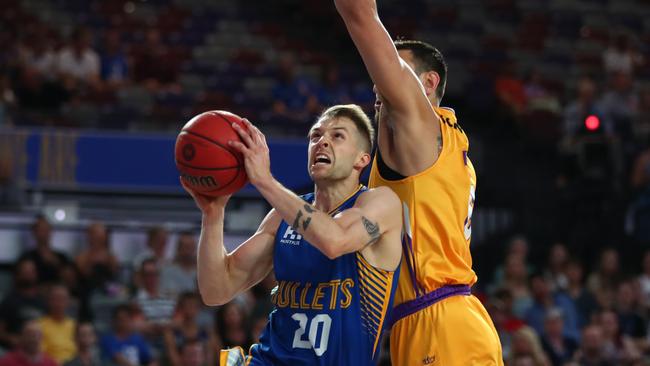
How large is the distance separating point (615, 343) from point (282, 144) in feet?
14.7

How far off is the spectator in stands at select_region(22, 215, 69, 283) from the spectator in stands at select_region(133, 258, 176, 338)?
32.2 inches

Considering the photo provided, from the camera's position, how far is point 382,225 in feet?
16.4

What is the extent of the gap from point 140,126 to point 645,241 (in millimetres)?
6232

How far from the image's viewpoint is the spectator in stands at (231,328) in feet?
34.0

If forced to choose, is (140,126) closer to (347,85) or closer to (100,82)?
(100,82)

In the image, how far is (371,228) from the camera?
494 centimetres

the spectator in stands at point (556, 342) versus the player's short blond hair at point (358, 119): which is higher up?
the player's short blond hair at point (358, 119)

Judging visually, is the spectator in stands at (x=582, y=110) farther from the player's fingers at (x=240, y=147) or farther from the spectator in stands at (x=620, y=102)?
the player's fingers at (x=240, y=147)

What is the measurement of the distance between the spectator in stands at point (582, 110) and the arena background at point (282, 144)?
50mm

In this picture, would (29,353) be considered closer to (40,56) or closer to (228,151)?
(228,151)

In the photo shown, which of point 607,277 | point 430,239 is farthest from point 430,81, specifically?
point 607,277

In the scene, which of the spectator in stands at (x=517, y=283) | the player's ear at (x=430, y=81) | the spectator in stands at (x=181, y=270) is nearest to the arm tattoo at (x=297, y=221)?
the player's ear at (x=430, y=81)

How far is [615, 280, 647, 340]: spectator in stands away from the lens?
12.2 meters

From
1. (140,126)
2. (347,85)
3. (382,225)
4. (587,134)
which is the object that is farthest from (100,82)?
(382,225)
